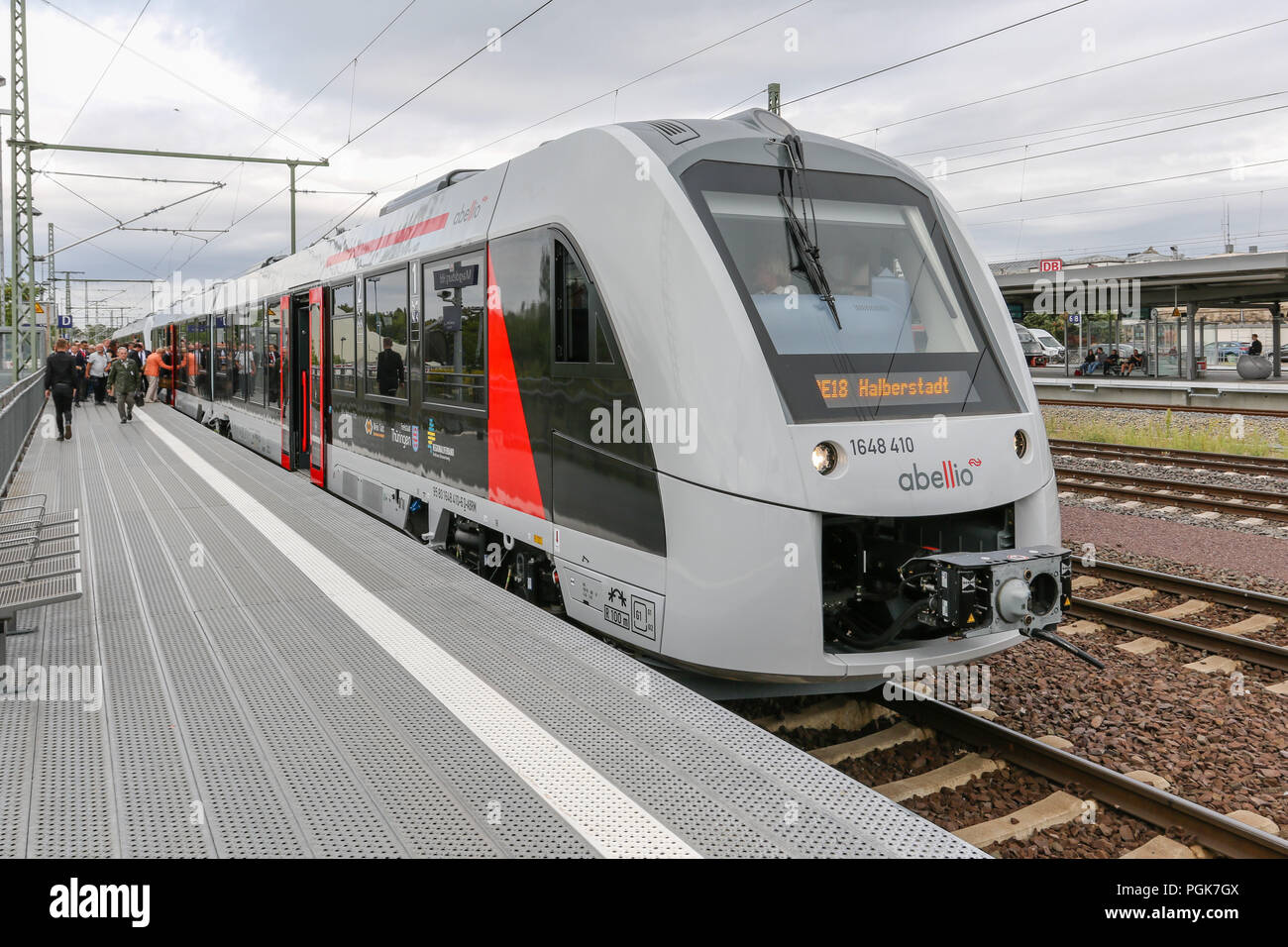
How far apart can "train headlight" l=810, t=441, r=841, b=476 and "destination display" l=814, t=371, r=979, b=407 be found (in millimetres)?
228

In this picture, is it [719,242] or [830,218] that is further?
[830,218]

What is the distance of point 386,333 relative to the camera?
8961 mm

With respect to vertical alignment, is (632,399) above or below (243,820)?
above

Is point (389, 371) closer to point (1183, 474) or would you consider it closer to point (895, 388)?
point (895, 388)

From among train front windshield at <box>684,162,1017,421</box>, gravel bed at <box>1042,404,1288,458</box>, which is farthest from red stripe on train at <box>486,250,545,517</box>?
gravel bed at <box>1042,404,1288,458</box>

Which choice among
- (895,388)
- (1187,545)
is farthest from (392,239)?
(1187,545)

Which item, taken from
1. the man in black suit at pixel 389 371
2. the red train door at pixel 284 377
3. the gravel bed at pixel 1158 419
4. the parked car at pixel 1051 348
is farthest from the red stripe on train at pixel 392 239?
the parked car at pixel 1051 348

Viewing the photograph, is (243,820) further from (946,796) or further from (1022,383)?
(1022,383)

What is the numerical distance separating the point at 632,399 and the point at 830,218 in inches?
58.8

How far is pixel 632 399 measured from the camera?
5.00 meters

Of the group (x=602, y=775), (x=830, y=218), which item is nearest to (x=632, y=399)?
(x=830, y=218)

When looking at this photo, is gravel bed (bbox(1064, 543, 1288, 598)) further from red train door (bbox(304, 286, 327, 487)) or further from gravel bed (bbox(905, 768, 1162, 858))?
red train door (bbox(304, 286, 327, 487))
